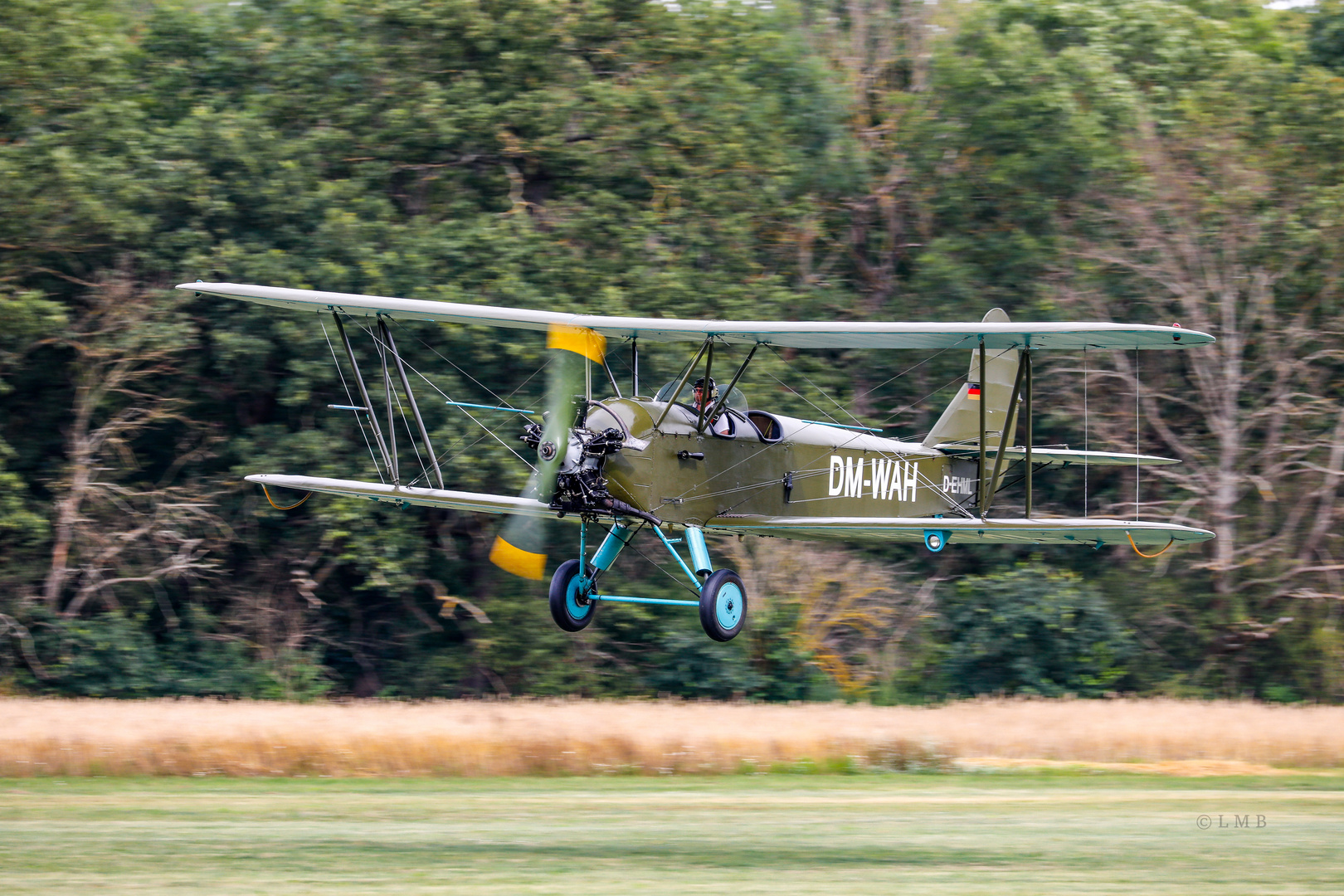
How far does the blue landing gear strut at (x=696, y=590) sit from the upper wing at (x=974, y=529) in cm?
43

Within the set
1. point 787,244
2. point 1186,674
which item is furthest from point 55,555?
point 1186,674

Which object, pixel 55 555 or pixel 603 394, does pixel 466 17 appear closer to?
pixel 603 394

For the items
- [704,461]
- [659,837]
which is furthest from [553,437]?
[659,837]

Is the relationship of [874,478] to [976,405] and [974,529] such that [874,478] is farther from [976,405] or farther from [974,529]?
[976,405]

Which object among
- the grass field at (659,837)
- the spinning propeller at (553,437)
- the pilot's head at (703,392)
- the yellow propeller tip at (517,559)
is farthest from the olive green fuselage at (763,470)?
the grass field at (659,837)

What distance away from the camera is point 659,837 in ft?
34.7

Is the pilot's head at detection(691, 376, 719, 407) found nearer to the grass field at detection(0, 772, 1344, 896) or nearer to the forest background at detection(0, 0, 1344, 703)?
the grass field at detection(0, 772, 1344, 896)

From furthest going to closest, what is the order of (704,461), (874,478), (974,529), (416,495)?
(874,478) < (416,495) < (704,461) < (974,529)

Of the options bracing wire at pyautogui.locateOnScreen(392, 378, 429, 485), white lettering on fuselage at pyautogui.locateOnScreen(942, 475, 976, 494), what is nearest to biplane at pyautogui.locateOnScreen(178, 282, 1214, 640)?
bracing wire at pyautogui.locateOnScreen(392, 378, 429, 485)

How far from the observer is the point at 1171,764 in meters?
15.9

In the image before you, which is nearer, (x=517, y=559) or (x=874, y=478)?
(x=517, y=559)

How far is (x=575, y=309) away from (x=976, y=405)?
7.23 metres

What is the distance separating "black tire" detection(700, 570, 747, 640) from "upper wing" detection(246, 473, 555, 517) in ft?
5.06

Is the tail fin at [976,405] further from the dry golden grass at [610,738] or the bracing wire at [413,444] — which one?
the bracing wire at [413,444]
